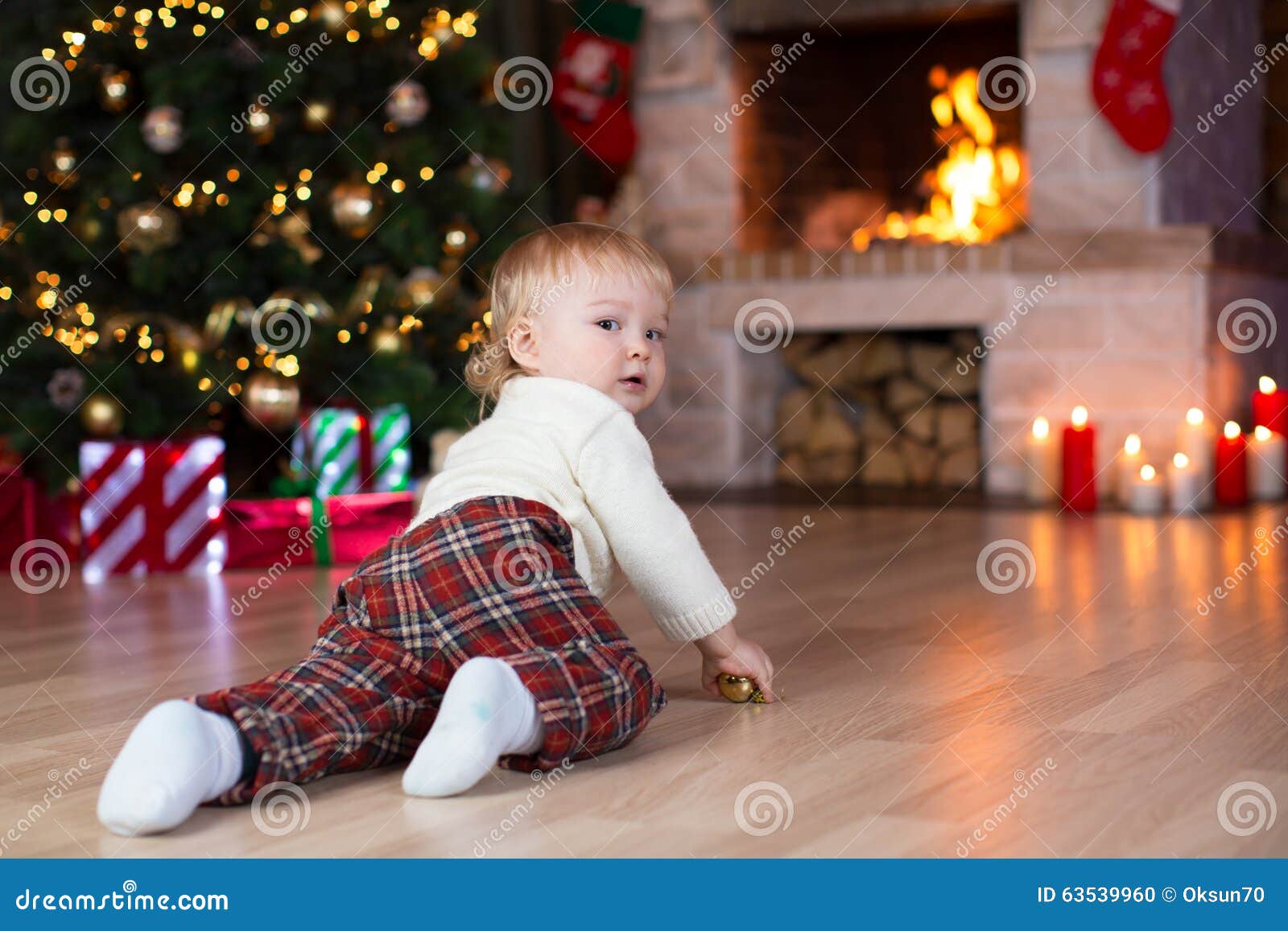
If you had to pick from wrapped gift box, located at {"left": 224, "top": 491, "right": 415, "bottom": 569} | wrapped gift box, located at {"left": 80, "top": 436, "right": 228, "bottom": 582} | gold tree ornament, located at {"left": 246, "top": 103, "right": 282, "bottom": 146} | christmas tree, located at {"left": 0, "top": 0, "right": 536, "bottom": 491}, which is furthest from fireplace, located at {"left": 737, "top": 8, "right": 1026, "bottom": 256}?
wrapped gift box, located at {"left": 80, "top": 436, "right": 228, "bottom": 582}

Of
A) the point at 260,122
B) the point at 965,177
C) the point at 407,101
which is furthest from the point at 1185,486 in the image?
the point at 260,122

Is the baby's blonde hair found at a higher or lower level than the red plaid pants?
higher

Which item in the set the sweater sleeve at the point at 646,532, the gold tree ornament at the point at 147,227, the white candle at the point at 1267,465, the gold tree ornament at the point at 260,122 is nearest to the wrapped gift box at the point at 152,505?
the gold tree ornament at the point at 147,227

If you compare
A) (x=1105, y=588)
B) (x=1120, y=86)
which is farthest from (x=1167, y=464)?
(x=1105, y=588)

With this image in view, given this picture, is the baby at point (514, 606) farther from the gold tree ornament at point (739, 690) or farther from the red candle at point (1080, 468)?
the red candle at point (1080, 468)

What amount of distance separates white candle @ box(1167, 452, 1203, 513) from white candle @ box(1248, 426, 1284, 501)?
21cm

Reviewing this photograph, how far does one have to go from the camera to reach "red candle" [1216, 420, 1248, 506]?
3652 mm

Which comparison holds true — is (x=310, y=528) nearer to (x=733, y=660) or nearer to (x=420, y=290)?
(x=420, y=290)

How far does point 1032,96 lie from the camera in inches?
154

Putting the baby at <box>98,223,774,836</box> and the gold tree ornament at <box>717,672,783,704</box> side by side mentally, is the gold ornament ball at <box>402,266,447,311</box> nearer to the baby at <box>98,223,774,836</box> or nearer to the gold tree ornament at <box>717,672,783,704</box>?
the baby at <box>98,223,774,836</box>

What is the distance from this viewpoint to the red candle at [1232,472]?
12.0 ft

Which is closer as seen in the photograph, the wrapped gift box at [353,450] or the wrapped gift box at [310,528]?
the wrapped gift box at [310,528]

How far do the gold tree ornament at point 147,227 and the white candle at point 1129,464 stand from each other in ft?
7.08
